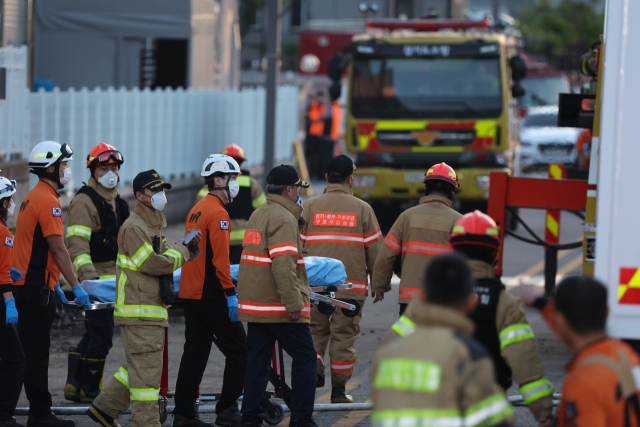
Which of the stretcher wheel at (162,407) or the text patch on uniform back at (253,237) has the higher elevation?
the text patch on uniform back at (253,237)

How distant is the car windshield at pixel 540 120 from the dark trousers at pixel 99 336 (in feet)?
74.4

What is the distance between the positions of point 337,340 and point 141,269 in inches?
74.6

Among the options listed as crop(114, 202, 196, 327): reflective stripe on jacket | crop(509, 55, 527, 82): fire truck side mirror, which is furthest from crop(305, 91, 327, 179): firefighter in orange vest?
crop(114, 202, 196, 327): reflective stripe on jacket

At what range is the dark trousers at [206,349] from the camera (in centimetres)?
654

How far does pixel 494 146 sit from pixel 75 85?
8.33 metres

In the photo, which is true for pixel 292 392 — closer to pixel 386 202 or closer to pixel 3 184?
pixel 3 184

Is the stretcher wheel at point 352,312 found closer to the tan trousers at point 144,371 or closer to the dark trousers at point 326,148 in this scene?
the tan trousers at point 144,371

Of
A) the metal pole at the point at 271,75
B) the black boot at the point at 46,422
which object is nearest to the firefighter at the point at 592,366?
the black boot at the point at 46,422

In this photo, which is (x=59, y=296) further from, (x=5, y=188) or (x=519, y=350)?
(x=519, y=350)

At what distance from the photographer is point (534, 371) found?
13.8ft

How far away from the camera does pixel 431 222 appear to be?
663 cm

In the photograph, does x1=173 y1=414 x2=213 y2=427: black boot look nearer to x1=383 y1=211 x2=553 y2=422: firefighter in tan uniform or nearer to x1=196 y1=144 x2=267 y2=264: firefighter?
x1=383 y1=211 x2=553 y2=422: firefighter in tan uniform

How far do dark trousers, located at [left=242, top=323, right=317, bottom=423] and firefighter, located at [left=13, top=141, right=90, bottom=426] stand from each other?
1167 millimetres

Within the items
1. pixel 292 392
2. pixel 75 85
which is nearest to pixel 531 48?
pixel 75 85
